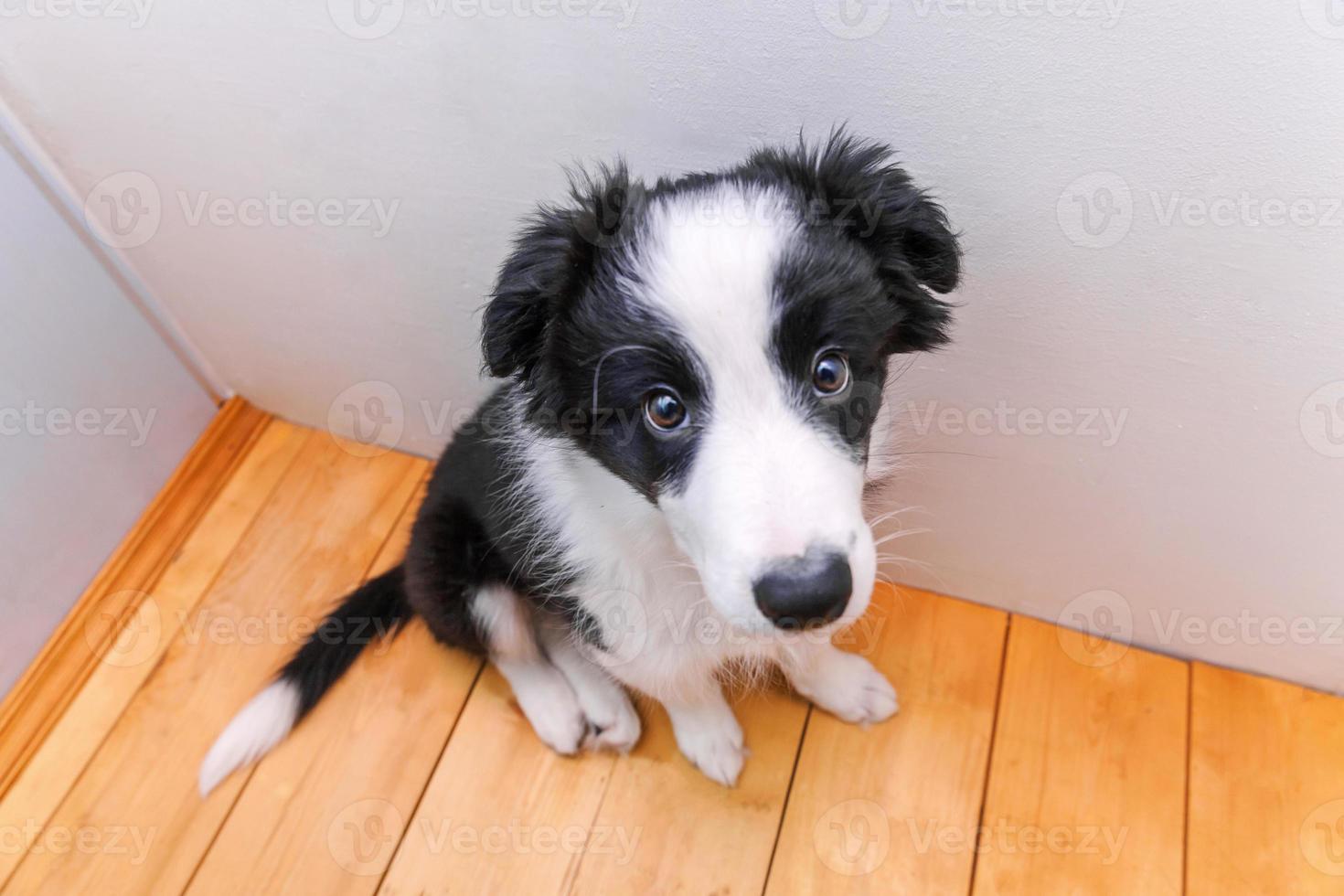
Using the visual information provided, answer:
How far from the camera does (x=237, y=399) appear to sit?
238cm

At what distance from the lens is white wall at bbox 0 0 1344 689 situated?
1145 mm

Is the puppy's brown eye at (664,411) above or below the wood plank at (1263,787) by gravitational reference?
above

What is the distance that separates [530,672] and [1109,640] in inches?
46.8

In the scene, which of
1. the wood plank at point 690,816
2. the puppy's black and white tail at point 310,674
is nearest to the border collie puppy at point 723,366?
the wood plank at point 690,816

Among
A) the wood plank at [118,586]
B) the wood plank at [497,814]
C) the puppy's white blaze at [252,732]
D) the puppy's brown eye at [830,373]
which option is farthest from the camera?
the wood plank at [118,586]

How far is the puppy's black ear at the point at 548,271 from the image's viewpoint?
1.12 meters

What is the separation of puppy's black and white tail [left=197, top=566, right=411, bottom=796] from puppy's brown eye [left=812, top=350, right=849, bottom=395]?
1129mm

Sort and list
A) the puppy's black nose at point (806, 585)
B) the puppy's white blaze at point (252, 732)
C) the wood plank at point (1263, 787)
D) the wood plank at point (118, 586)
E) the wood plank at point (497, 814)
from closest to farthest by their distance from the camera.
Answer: the puppy's black nose at point (806, 585) → the wood plank at point (1263, 787) → the wood plank at point (497, 814) → the puppy's white blaze at point (252, 732) → the wood plank at point (118, 586)

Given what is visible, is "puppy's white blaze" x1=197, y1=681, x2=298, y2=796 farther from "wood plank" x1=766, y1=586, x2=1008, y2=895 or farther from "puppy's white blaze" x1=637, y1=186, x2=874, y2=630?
"puppy's white blaze" x1=637, y1=186, x2=874, y2=630

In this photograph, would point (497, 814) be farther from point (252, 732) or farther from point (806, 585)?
point (806, 585)

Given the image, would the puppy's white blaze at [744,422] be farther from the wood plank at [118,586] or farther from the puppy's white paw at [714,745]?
the wood plank at [118,586]

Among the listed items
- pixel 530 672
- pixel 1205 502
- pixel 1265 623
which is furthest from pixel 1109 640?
pixel 530 672

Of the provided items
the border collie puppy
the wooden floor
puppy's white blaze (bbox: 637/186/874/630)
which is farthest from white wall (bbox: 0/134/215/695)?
puppy's white blaze (bbox: 637/186/874/630)

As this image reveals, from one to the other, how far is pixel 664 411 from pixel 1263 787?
4.65ft
